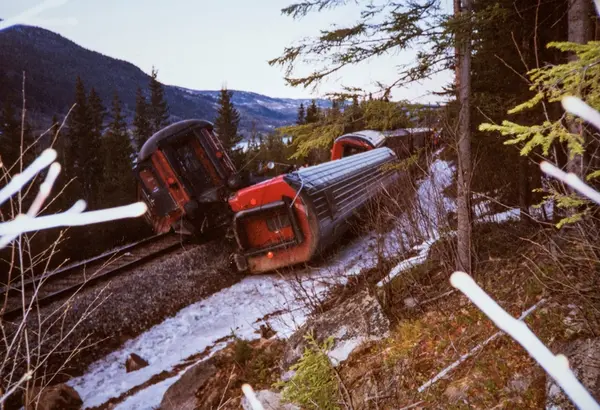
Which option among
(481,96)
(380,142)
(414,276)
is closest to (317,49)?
(481,96)

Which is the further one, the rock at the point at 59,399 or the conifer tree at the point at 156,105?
the conifer tree at the point at 156,105

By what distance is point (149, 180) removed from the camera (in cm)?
1030

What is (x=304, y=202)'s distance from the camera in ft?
26.8

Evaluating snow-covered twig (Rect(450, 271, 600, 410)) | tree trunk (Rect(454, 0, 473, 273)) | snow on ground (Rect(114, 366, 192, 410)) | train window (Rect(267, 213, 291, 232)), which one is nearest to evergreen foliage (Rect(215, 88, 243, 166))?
train window (Rect(267, 213, 291, 232))

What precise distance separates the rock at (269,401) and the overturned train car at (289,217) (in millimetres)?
4334

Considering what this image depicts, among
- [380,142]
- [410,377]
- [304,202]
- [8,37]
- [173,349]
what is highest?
[8,37]

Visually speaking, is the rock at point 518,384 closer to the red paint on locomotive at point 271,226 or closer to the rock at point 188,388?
the rock at point 188,388

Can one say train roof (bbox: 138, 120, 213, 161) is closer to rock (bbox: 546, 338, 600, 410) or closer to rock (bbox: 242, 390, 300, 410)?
rock (bbox: 242, 390, 300, 410)

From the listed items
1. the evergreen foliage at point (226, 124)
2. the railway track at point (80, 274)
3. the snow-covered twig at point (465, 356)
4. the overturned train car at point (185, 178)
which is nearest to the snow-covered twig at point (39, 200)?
the railway track at point (80, 274)

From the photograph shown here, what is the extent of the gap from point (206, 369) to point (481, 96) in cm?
554

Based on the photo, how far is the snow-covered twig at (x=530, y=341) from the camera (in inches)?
92.0

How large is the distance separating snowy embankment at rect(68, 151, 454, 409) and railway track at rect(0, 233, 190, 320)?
182cm

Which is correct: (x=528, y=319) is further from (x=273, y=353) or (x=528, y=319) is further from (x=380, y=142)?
(x=380, y=142)

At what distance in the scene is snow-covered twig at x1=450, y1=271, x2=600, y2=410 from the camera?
2338 millimetres
